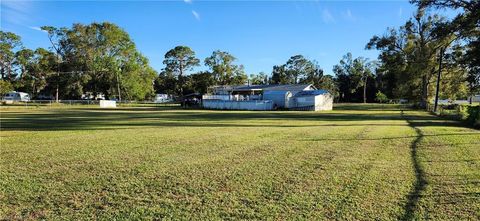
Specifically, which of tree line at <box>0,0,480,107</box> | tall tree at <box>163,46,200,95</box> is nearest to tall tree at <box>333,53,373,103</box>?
tree line at <box>0,0,480,107</box>

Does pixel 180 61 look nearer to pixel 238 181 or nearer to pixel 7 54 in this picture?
pixel 7 54

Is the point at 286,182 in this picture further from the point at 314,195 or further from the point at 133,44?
the point at 133,44

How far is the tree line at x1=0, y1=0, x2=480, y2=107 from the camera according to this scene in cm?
3180

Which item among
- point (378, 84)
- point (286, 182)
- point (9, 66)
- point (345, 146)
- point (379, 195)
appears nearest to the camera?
point (379, 195)

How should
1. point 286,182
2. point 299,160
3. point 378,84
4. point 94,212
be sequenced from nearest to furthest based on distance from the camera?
point 94,212 → point 286,182 → point 299,160 → point 378,84

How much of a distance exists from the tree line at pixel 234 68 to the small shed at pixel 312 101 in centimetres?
979

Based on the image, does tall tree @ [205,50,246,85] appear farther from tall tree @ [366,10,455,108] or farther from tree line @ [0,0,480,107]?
tall tree @ [366,10,455,108]

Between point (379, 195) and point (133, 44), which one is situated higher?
point (133, 44)

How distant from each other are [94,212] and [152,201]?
75 cm

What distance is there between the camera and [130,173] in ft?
21.4

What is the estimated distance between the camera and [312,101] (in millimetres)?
41438

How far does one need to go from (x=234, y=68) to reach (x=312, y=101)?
128 feet

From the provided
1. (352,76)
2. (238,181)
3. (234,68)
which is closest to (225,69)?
(234,68)

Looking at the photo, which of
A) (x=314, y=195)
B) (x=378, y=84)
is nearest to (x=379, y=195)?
(x=314, y=195)
